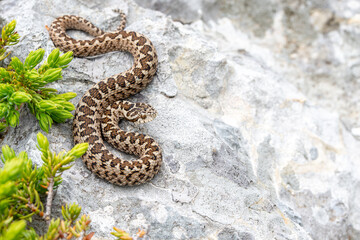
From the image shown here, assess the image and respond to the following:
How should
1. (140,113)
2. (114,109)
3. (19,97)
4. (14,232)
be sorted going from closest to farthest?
(14,232) < (19,97) < (140,113) < (114,109)

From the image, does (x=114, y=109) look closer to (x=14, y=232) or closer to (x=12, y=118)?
(x=12, y=118)

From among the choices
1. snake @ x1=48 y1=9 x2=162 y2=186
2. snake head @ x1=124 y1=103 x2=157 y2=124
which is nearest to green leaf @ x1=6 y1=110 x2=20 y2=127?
snake @ x1=48 y1=9 x2=162 y2=186

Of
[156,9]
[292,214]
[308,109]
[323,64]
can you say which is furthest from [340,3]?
[292,214]

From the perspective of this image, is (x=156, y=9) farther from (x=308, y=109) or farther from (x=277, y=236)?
(x=277, y=236)

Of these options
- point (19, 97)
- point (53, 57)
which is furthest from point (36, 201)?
point (53, 57)

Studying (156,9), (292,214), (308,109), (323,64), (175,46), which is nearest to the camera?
(292,214)

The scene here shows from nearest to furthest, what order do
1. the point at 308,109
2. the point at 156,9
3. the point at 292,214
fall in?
the point at 292,214
the point at 308,109
the point at 156,9
